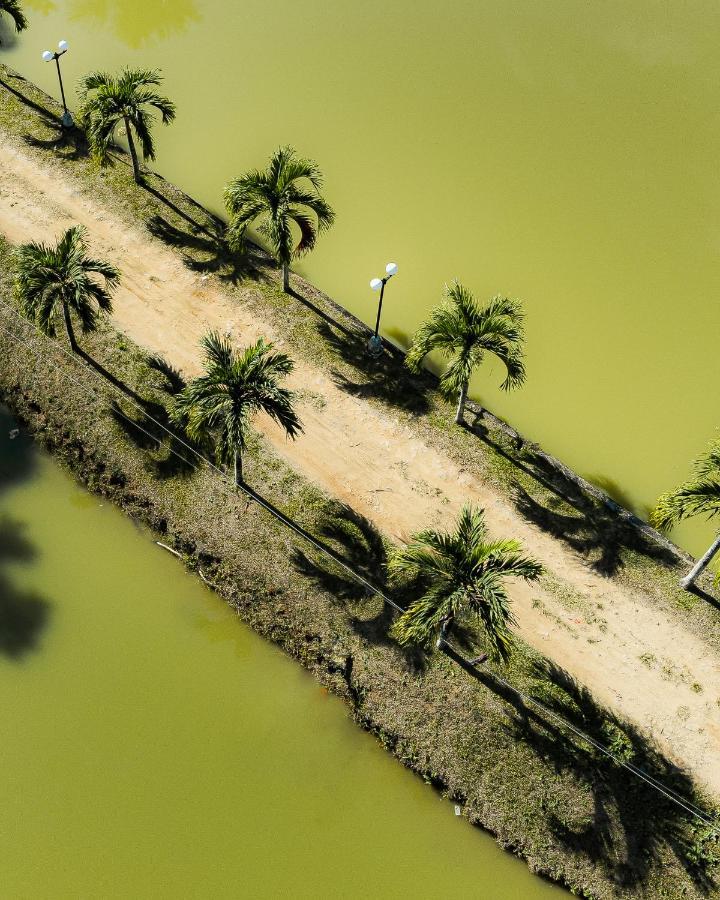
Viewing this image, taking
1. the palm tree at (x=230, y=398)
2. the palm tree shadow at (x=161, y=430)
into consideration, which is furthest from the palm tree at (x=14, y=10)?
the palm tree at (x=230, y=398)

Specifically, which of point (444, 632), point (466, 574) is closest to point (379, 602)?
point (444, 632)

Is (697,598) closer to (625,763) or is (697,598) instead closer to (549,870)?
(625,763)

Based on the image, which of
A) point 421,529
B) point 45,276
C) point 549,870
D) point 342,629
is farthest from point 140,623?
point 549,870

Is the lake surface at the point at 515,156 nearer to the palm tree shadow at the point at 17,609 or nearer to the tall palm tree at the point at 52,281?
the tall palm tree at the point at 52,281

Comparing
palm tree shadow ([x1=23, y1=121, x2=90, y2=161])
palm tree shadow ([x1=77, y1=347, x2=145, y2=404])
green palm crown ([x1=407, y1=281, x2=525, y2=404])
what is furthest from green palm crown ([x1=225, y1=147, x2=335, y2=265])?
palm tree shadow ([x1=23, y1=121, x2=90, y2=161])

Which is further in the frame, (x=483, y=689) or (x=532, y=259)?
(x=532, y=259)

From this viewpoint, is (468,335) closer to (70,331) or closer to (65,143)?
(70,331)
